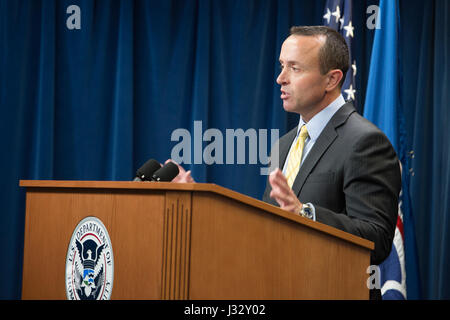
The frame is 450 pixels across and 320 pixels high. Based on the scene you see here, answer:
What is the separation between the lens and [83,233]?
1.43 m

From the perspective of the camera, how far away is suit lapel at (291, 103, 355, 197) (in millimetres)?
2070

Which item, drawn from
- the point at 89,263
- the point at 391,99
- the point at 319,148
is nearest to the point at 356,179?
the point at 319,148

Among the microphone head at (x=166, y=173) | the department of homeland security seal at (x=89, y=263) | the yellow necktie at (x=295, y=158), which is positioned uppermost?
the yellow necktie at (x=295, y=158)

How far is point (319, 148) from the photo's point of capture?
2109 millimetres

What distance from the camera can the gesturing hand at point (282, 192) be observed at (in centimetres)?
148

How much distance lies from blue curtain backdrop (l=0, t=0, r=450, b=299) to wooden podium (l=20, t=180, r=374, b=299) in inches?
107

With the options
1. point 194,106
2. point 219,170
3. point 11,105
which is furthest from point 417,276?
point 11,105

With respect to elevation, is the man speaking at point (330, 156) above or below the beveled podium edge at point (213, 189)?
above

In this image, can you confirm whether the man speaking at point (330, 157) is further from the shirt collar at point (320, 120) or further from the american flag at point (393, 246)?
the american flag at point (393, 246)

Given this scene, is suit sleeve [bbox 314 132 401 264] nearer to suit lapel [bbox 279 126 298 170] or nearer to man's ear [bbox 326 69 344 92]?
man's ear [bbox 326 69 344 92]

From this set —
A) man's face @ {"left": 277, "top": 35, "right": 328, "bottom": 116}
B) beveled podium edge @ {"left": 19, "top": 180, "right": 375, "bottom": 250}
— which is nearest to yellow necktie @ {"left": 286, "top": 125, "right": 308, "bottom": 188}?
man's face @ {"left": 277, "top": 35, "right": 328, "bottom": 116}

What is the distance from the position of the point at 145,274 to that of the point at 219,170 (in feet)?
10.2

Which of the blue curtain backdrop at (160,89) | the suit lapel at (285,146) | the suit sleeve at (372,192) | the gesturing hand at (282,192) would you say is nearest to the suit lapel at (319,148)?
the suit sleeve at (372,192)

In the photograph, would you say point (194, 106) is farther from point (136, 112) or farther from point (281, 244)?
point (281, 244)
